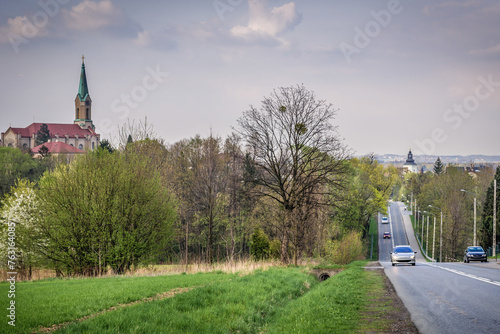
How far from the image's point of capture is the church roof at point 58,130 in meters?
182

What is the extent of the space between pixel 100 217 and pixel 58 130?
583ft

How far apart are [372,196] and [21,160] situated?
219ft

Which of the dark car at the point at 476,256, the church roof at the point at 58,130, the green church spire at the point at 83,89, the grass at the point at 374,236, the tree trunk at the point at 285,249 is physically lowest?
the grass at the point at 374,236

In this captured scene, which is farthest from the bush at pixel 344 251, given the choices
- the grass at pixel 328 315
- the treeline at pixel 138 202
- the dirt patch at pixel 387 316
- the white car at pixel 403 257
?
the dirt patch at pixel 387 316

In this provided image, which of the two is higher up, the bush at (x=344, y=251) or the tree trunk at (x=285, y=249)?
the tree trunk at (x=285, y=249)

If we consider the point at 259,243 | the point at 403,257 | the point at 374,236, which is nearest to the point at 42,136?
the point at 374,236

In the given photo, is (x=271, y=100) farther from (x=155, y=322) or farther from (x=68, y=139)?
(x=68, y=139)

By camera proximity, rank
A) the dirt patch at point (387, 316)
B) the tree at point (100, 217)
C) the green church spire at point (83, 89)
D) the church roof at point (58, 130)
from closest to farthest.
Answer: the dirt patch at point (387, 316) < the tree at point (100, 217) < the church roof at point (58, 130) < the green church spire at point (83, 89)

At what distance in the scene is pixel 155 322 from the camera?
11.1 m

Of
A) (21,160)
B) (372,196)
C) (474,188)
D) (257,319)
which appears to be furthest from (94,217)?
(474,188)

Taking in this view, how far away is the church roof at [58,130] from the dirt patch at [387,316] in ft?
617

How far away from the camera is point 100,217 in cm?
2758

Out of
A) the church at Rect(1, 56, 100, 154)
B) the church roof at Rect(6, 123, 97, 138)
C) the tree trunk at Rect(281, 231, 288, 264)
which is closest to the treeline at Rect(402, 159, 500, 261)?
the tree trunk at Rect(281, 231, 288, 264)

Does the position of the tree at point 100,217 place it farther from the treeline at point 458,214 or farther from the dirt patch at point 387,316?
the treeline at point 458,214
